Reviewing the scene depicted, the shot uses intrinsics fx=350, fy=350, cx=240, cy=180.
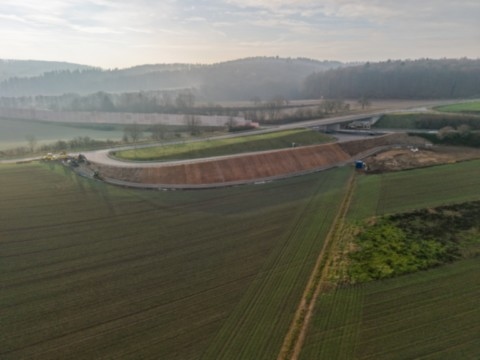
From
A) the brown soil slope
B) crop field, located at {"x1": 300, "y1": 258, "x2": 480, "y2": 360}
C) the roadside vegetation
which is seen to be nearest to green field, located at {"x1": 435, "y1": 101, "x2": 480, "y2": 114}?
the brown soil slope

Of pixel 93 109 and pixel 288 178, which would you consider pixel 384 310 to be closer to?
pixel 288 178

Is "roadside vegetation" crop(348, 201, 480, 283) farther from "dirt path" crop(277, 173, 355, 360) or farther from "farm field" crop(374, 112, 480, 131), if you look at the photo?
"farm field" crop(374, 112, 480, 131)

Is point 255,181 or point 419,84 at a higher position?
point 419,84

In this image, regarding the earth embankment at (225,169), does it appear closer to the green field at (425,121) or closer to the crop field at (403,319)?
the crop field at (403,319)

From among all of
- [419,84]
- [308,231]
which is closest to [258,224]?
[308,231]

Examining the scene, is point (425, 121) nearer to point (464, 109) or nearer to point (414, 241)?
point (464, 109)

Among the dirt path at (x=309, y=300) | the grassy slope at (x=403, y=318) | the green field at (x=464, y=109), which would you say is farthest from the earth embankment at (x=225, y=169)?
the green field at (x=464, y=109)
